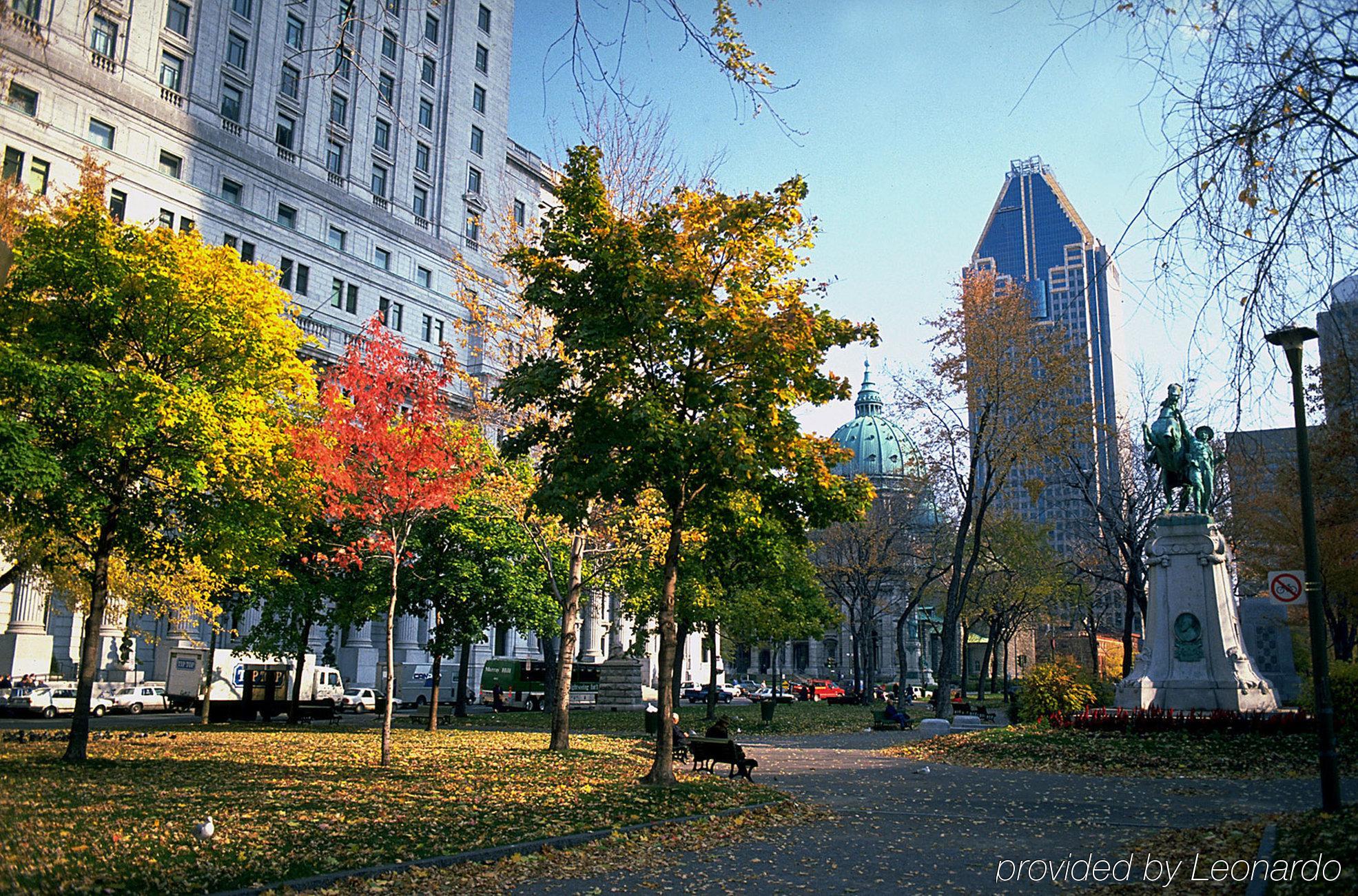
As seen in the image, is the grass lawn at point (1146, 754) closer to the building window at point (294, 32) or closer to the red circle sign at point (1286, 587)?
the red circle sign at point (1286, 587)

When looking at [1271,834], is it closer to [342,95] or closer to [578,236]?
[578,236]

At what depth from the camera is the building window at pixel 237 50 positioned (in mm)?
51250

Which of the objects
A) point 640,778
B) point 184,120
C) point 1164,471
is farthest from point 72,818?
point 184,120

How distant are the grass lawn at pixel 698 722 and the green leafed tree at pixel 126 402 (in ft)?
49.2

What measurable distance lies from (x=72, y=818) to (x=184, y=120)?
147 ft

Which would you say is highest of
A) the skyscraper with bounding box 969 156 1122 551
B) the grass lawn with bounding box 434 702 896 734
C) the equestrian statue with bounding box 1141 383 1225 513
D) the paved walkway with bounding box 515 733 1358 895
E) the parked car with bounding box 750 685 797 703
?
the skyscraper with bounding box 969 156 1122 551

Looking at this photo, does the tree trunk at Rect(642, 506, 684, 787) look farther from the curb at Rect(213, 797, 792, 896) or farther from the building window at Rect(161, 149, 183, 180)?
the building window at Rect(161, 149, 183, 180)

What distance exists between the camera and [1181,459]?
27.8 metres

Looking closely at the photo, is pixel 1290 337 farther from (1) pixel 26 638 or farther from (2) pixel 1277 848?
(1) pixel 26 638

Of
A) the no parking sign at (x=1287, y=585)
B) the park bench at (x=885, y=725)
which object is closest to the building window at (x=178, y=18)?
the park bench at (x=885, y=725)

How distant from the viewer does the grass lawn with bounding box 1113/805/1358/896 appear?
838 centimetres

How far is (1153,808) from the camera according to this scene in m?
15.6

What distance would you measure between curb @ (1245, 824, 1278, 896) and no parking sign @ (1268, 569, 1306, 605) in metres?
3.70

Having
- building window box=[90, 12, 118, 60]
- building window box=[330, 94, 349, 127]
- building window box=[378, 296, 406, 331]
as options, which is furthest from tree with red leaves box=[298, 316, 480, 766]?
building window box=[330, 94, 349, 127]
